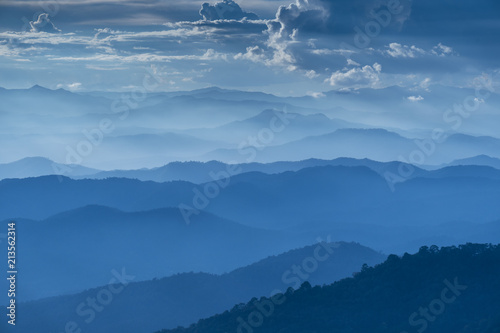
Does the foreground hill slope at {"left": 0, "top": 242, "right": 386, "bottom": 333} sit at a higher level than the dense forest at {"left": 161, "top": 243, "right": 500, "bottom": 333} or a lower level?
higher

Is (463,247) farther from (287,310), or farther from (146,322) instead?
(146,322)

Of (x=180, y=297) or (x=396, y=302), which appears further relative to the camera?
(x=180, y=297)

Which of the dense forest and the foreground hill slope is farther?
the foreground hill slope

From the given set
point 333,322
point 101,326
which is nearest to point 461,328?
point 333,322

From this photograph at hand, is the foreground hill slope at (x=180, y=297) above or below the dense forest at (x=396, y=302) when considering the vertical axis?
above

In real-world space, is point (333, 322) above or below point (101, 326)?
below

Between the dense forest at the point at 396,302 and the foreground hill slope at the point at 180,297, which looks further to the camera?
the foreground hill slope at the point at 180,297

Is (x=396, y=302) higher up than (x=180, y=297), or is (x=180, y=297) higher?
(x=180, y=297)

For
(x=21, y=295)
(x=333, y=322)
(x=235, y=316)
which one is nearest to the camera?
(x=333, y=322)
